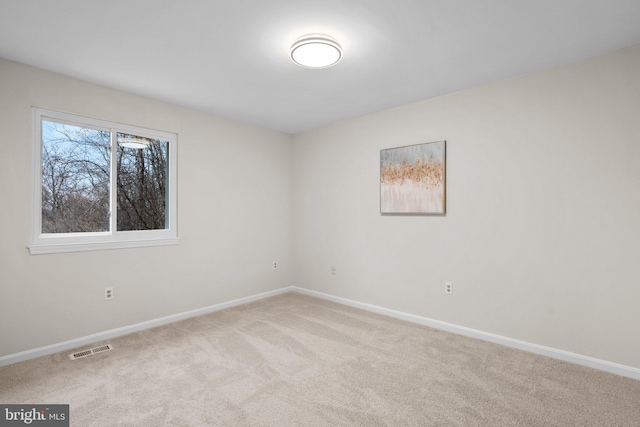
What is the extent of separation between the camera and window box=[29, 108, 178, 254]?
9.18 feet

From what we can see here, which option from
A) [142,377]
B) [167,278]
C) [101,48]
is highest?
[101,48]

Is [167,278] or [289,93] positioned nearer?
[289,93]

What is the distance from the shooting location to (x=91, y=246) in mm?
2984

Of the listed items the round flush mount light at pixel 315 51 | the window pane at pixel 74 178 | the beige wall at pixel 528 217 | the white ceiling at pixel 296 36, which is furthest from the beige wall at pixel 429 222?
the round flush mount light at pixel 315 51

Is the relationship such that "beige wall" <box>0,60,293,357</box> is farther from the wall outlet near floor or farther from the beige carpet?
the wall outlet near floor

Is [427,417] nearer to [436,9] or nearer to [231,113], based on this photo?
[436,9]

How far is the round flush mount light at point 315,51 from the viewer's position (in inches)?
87.0

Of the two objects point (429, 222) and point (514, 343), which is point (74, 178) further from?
point (514, 343)

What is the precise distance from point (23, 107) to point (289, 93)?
2312 millimetres

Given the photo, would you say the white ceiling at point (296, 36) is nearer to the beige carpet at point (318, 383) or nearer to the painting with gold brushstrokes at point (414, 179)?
the painting with gold brushstrokes at point (414, 179)

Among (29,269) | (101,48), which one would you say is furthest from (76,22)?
(29,269)

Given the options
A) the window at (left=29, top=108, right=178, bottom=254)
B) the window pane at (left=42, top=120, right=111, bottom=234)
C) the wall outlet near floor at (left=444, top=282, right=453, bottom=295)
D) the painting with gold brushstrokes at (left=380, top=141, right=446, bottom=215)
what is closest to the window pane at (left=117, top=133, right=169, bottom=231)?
the window at (left=29, top=108, right=178, bottom=254)

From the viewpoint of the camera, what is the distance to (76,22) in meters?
2.05

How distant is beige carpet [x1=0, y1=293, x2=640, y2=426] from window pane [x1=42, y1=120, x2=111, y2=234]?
1.20 metres
